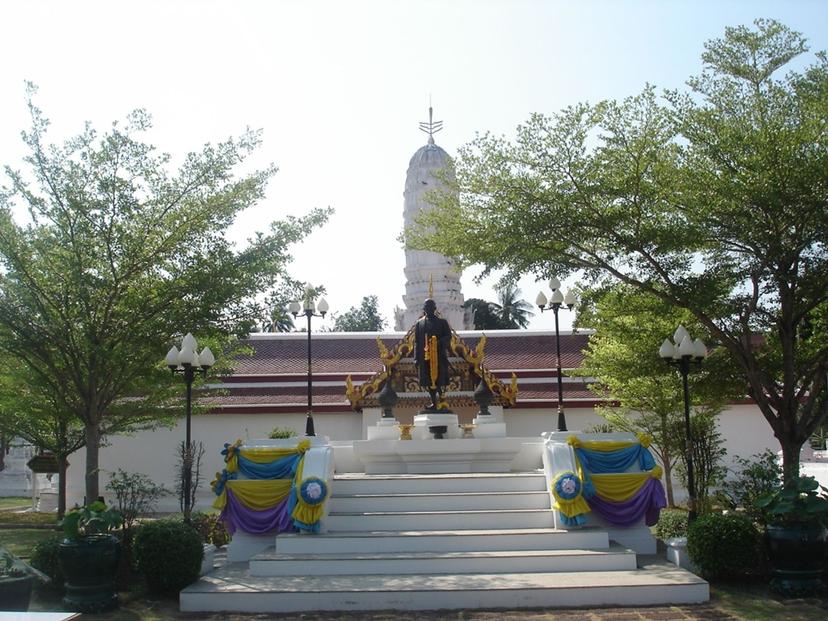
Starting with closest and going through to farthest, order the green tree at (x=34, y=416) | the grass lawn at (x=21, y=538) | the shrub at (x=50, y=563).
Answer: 1. the shrub at (x=50, y=563)
2. the grass lawn at (x=21, y=538)
3. the green tree at (x=34, y=416)

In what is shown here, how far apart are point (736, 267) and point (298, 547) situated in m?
8.71

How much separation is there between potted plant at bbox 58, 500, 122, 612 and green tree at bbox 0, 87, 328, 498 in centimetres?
338

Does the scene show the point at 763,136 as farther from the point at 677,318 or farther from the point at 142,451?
the point at 142,451

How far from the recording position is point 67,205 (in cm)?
1348

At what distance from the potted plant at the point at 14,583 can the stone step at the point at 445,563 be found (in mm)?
2926

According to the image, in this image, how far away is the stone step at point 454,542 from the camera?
37.6ft

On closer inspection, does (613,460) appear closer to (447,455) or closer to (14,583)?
(447,455)

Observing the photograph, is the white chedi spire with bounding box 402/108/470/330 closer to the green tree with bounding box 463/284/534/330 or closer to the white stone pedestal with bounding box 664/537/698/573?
the green tree with bounding box 463/284/534/330

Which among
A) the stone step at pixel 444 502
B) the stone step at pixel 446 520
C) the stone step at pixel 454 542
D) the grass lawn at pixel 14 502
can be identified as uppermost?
the stone step at pixel 444 502

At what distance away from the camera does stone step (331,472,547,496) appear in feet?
43.5

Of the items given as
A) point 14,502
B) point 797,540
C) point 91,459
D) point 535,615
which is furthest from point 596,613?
point 14,502

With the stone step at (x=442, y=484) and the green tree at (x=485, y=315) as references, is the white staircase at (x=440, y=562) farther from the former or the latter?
the green tree at (x=485, y=315)

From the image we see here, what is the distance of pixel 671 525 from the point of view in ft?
42.3

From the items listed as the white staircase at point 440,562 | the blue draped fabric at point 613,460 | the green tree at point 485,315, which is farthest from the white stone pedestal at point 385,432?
the green tree at point 485,315
